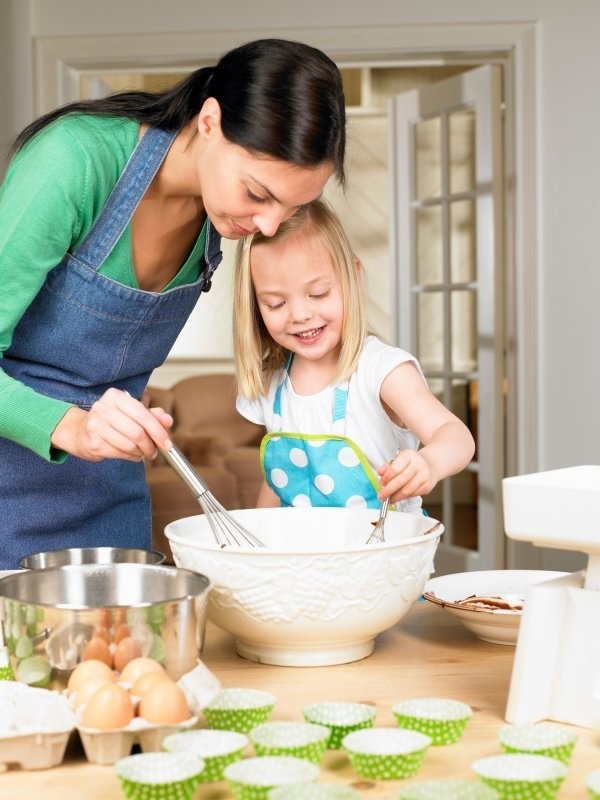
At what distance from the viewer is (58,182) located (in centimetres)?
118

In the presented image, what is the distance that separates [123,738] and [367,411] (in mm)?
895

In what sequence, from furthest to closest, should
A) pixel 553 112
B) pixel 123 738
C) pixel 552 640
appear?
pixel 553 112, pixel 552 640, pixel 123 738

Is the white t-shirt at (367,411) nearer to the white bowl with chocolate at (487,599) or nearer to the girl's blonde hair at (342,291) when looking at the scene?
the girl's blonde hair at (342,291)

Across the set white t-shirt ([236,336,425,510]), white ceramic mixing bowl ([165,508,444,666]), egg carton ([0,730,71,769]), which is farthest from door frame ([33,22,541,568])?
egg carton ([0,730,71,769])

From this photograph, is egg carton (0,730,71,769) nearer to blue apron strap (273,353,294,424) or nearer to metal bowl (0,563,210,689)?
metal bowl (0,563,210,689)

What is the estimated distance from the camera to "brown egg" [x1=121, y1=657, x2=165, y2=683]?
2.46 feet

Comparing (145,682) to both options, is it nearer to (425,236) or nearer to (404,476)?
(404,476)

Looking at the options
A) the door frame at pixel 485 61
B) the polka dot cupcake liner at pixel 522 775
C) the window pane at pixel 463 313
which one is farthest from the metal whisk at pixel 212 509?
the window pane at pixel 463 313

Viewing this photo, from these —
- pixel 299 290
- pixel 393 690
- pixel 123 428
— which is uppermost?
pixel 299 290

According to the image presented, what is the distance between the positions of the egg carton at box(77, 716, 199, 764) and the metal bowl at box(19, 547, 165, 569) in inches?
12.0

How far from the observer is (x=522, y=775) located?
26.4 inches

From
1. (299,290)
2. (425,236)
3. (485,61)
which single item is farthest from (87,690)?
(425,236)

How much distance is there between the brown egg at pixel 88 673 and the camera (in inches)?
29.4

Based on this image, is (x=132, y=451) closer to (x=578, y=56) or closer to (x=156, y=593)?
(x=156, y=593)
